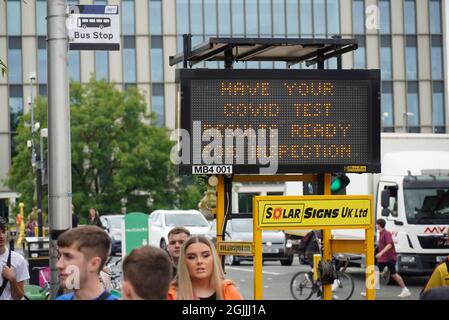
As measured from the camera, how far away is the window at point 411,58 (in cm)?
7581

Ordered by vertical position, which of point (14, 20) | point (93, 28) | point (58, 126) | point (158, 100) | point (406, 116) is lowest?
point (58, 126)

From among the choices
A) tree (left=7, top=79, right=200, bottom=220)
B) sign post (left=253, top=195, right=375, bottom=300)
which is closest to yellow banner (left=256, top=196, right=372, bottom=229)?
sign post (left=253, top=195, right=375, bottom=300)

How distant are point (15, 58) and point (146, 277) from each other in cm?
7156

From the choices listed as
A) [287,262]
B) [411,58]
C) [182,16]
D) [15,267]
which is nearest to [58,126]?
[15,267]

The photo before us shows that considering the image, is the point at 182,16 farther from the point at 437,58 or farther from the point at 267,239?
the point at 267,239

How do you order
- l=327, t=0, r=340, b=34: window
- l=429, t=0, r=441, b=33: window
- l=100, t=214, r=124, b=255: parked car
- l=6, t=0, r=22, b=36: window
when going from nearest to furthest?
l=100, t=214, r=124, b=255: parked car, l=327, t=0, r=340, b=34: window, l=6, t=0, r=22, b=36: window, l=429, t=0, r=441, b=33: window

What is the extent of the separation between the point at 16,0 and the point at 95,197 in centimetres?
1951

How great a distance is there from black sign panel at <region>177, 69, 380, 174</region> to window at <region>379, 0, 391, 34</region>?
6360 centimetres

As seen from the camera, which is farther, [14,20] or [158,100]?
[158,100]

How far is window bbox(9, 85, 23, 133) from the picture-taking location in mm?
75375

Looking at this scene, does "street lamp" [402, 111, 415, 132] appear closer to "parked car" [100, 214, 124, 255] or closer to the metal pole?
"parked car" [100, 214, 124, 255]

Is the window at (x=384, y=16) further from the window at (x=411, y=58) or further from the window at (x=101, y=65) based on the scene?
the window at (x=101, y=65)

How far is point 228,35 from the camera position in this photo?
7512 centimetres

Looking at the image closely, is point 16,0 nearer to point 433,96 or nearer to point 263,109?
point 433,96
